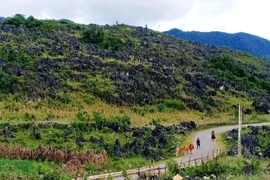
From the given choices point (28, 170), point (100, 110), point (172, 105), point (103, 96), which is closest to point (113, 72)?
point (103, 96)

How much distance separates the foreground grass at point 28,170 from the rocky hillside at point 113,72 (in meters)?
16.7

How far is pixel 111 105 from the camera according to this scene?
149ft

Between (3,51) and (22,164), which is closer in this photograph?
(22,164)

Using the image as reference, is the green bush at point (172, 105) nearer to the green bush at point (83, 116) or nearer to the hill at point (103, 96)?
the hill at point (103, 96)

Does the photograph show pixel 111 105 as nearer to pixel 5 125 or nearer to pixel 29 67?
pixel 29 67

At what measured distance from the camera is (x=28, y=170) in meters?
23.6

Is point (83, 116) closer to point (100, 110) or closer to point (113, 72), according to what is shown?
point (100, 110)

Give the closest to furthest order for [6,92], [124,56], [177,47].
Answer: [6,92]
[124,56]
[177,47]

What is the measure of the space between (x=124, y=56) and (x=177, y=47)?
19.7 meters

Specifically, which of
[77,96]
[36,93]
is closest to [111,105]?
[77,96]

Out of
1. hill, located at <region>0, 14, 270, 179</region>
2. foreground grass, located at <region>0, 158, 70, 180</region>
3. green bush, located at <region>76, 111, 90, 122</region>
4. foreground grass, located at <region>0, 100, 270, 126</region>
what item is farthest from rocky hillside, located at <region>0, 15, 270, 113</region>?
foreground grass, located at <region>0, 158, 70, 180</region>

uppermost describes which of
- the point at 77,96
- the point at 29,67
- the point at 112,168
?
the point at 29,67

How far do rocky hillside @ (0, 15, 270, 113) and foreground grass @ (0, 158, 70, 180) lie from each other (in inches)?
656

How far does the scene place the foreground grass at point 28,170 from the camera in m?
19.7
